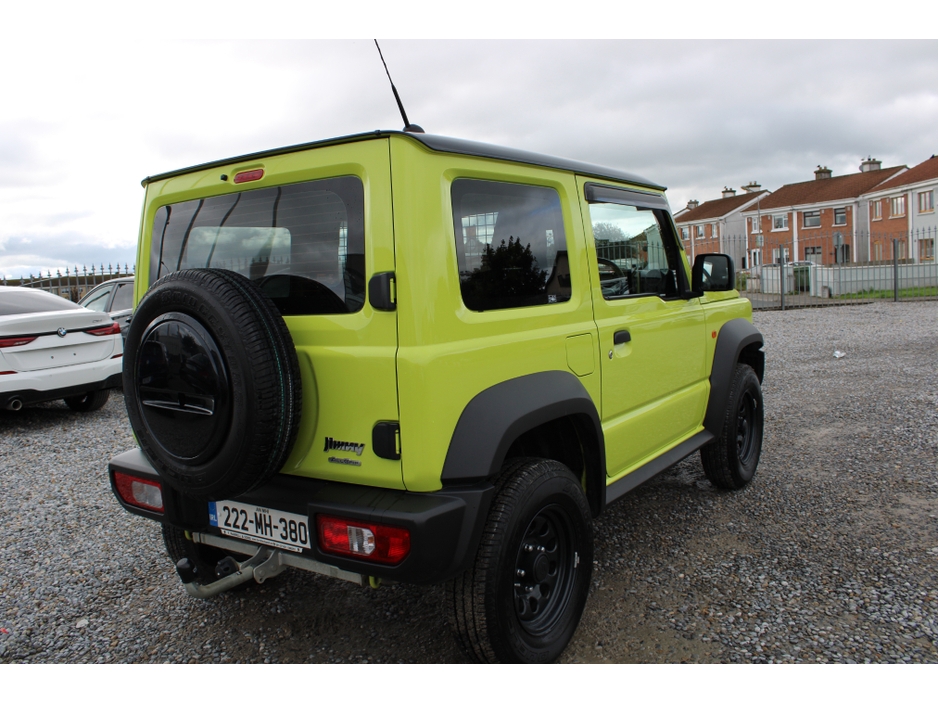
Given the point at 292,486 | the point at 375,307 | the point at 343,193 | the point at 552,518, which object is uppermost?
the point at 343,193

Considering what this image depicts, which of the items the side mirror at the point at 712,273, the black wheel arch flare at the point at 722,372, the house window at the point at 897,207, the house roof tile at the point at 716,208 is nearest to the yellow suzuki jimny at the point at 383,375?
the side mirror at the point at 712,273

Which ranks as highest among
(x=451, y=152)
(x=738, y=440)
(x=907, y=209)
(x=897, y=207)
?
(x=897, y=207)

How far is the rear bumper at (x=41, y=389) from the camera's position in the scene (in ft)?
21.1

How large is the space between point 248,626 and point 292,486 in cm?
96

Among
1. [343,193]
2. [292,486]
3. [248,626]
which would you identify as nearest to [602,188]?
[343,193]

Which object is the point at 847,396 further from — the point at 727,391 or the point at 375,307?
the point at 375,307

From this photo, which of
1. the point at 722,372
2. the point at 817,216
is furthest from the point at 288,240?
the point at 817,216

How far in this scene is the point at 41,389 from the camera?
6625 millimetres

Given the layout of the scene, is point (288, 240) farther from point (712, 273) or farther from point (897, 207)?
point (897, 207)

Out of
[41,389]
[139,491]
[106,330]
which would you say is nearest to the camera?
[139,491]

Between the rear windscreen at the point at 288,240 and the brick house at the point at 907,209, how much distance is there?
1589 inches

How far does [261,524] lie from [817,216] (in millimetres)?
53639

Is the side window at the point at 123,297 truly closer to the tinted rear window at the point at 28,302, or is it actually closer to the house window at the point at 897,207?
the tinted rear window at the point at 28,302

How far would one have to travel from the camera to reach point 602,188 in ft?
10.4
